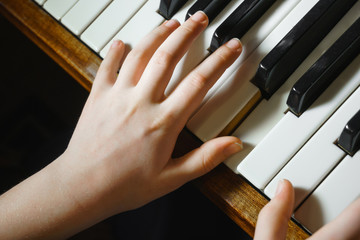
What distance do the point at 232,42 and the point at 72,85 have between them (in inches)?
45.9

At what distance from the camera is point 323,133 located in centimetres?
58

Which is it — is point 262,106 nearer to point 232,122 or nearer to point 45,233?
point 232,122

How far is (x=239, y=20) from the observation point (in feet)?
2.16

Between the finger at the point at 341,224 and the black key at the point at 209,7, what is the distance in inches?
16.1

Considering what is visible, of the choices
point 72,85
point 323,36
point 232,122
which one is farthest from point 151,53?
point 72,85

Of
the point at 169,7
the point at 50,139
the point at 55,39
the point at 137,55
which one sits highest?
the point at 169,7

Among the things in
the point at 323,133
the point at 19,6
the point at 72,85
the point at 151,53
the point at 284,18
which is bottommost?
the point at 72,85

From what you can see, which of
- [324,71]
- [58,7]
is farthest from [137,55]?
[324,71]

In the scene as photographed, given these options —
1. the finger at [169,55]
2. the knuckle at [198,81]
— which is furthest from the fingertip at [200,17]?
the knuckle at [198,81]

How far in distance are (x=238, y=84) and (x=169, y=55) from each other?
0.44ft

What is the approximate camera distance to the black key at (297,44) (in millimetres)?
608

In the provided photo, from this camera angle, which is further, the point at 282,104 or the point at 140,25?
the point at 140,25

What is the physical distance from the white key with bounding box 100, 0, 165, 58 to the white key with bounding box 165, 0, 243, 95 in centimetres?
10

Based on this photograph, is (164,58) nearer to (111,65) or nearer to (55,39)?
(111,65)
